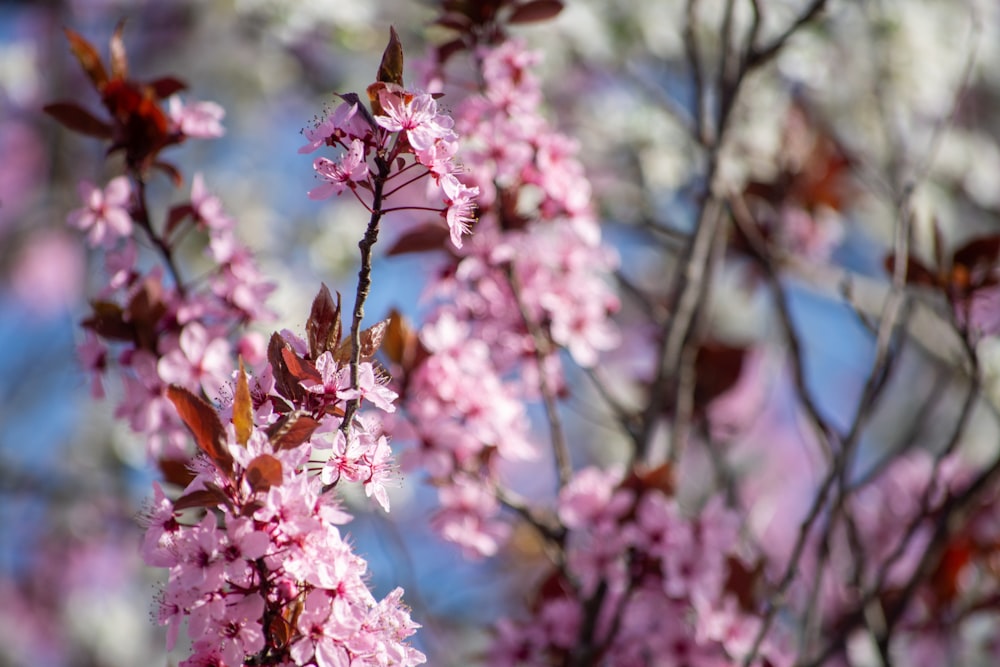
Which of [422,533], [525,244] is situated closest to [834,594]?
[525,244]

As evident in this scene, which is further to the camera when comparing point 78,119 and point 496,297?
point 496,297

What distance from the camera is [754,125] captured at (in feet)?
9.64

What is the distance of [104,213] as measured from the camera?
4.93 ft

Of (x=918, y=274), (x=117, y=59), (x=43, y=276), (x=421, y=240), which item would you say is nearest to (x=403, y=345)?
(x=421, y=240)

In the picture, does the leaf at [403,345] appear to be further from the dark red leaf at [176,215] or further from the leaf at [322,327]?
the leaf at [322,327]

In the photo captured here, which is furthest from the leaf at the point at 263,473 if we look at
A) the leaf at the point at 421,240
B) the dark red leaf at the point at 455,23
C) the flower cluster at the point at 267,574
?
the dark red leaf at the point at 455,23

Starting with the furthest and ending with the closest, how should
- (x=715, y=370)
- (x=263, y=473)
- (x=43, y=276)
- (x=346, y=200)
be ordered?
(x=43, y=276), (x=346, y=200), (x=715, y=370), (x=263, y=473)

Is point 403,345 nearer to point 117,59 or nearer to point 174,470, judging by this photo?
point 174,470

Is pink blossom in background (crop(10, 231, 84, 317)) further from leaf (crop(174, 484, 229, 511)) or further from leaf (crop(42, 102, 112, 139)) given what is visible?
leaf (crop(174, 484, 229, 511))

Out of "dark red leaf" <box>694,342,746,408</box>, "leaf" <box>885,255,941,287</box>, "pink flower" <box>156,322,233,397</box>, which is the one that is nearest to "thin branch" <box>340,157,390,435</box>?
"pink flower" <box>156,322,233,397</box>

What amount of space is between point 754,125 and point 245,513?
8.06 feet

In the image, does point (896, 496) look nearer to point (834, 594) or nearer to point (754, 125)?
point (834, 594)

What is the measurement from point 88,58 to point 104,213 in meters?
0.26

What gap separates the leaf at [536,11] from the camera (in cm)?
159
